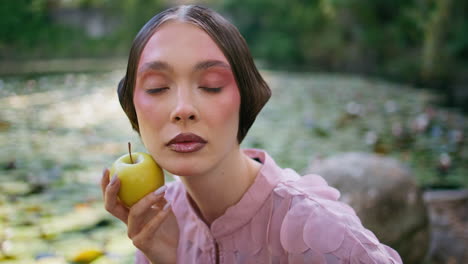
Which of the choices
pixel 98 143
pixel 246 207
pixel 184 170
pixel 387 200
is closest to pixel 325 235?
pixel 246 207

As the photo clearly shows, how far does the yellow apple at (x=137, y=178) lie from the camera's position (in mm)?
874

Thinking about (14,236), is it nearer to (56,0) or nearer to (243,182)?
(243,182)

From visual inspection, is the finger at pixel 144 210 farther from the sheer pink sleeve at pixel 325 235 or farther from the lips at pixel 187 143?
the sheer pink sleeve at pixel 325 235

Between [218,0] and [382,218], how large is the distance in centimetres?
1975

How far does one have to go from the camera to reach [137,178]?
88 centimetres

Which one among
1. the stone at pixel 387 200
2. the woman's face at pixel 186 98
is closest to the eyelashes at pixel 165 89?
the woman's face at pixel 186 98

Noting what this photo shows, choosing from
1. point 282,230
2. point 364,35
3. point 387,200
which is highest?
point 282,230

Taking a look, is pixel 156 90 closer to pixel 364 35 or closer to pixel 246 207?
pixel 246 207

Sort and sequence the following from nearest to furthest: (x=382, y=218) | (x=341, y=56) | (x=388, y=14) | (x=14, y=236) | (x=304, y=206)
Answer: (x=304, y=206) < (x=14, y=236) < (x=382, y=218) < (x=388, y=14) < (x=341, y=56)

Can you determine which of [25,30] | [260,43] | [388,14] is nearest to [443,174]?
[25,30]

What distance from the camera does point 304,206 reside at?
0.90 m

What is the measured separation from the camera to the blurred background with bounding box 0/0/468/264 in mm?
2123

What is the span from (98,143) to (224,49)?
132 inches

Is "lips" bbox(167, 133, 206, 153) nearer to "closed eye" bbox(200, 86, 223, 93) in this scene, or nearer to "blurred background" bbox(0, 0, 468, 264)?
"closed eye" bbox(200, 86, 223, 93)
